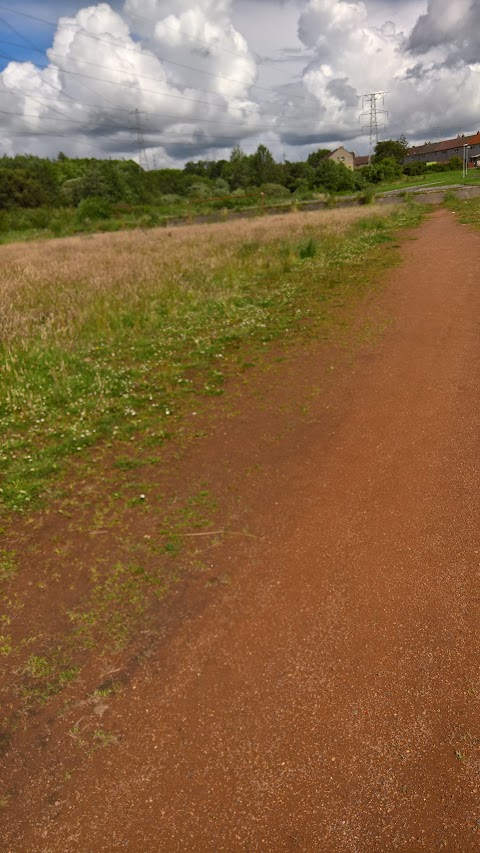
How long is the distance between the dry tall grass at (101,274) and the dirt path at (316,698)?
676cm

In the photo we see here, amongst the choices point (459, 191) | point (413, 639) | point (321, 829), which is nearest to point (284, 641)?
point (413, 639)

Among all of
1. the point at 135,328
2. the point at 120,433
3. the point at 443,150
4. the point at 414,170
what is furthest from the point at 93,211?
the point at 443,150

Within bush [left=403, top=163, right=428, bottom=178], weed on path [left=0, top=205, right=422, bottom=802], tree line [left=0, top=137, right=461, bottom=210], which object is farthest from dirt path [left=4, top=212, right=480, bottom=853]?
bush [left=403, top=163, right=428, bottom=178]

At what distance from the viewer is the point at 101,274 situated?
13.9m

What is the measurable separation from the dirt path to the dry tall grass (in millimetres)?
6765

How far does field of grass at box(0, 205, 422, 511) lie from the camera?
228 inches

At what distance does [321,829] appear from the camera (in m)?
2.12

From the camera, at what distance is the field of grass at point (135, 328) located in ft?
19.0

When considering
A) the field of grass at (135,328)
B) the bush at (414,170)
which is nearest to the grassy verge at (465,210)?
the field of grass at (135,328)

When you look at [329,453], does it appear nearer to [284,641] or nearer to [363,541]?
[363,541]

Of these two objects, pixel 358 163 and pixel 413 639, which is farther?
pixel 358 163

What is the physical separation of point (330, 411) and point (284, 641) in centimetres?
320

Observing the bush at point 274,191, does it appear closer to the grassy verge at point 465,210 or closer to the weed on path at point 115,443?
the grassy verge at point 465,210

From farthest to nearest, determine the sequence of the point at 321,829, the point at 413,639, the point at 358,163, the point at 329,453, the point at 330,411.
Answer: the point at 358,163
the point at 330,411
the point at 329,453
the point at 413,639
the point at 321,829
